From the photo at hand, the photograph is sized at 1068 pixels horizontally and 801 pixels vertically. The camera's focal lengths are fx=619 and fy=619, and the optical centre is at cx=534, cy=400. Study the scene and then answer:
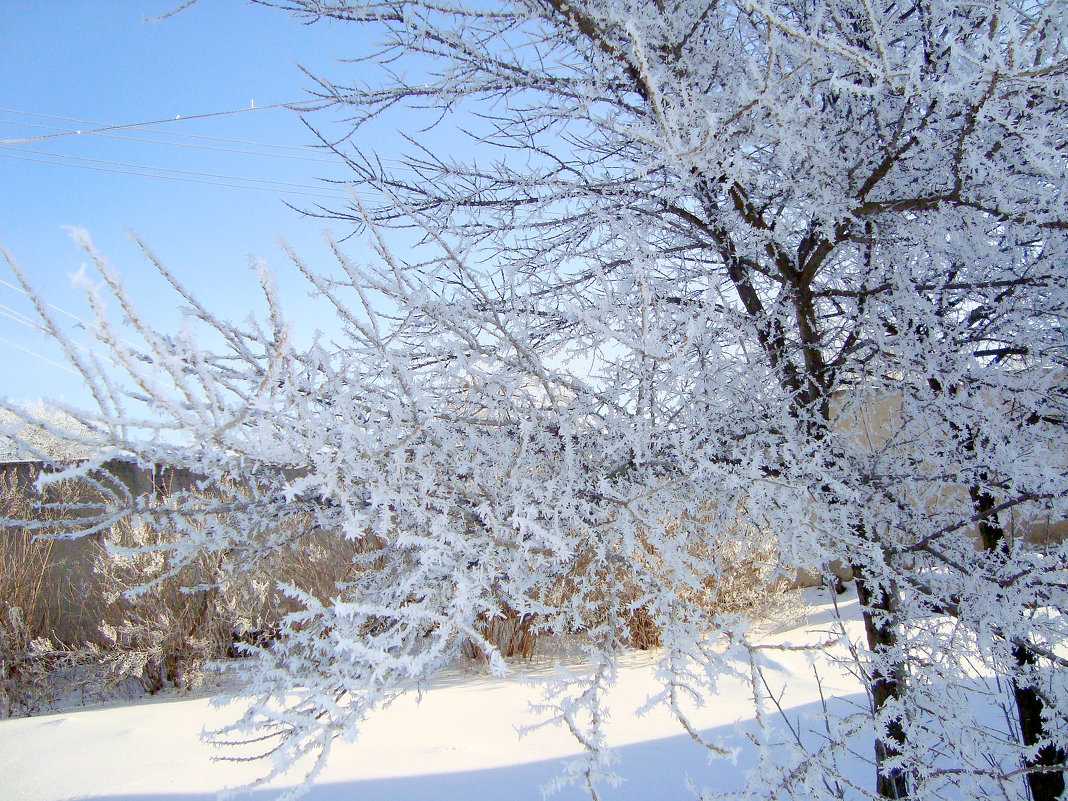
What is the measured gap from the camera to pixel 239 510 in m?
1.63

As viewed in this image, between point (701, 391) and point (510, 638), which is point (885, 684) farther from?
point (510, 638)

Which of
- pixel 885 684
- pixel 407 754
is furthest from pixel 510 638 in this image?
pixel 885 684

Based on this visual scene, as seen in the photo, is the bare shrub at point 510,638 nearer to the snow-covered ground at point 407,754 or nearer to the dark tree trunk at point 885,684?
the snow-covered ground at point 407,754

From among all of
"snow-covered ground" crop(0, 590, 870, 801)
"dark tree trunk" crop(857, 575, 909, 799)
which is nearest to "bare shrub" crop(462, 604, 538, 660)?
"snow-covered ground" crop(0, 590, 870, 801)

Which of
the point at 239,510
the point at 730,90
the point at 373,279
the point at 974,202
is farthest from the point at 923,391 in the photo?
the point at 239,510

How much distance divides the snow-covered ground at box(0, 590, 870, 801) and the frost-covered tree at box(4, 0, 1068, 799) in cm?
92

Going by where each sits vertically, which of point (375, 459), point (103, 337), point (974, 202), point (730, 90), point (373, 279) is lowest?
point (375, 459)

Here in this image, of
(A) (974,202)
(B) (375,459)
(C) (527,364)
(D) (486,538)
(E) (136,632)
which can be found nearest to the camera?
(B) (375,459)

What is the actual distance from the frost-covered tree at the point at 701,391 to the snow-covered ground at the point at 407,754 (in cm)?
92

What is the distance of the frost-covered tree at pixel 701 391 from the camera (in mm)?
1396

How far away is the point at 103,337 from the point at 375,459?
53 cm

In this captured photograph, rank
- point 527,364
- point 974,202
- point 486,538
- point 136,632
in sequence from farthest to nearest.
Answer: point 136,632 → point 974,202 → point 527,364 → point 486,538

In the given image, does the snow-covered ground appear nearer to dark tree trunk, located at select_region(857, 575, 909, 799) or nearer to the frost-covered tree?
dark tree trunk, located at select_region(857, 575, 909, 799)

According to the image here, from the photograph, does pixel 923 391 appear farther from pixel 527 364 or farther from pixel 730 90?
pixel 527 364
